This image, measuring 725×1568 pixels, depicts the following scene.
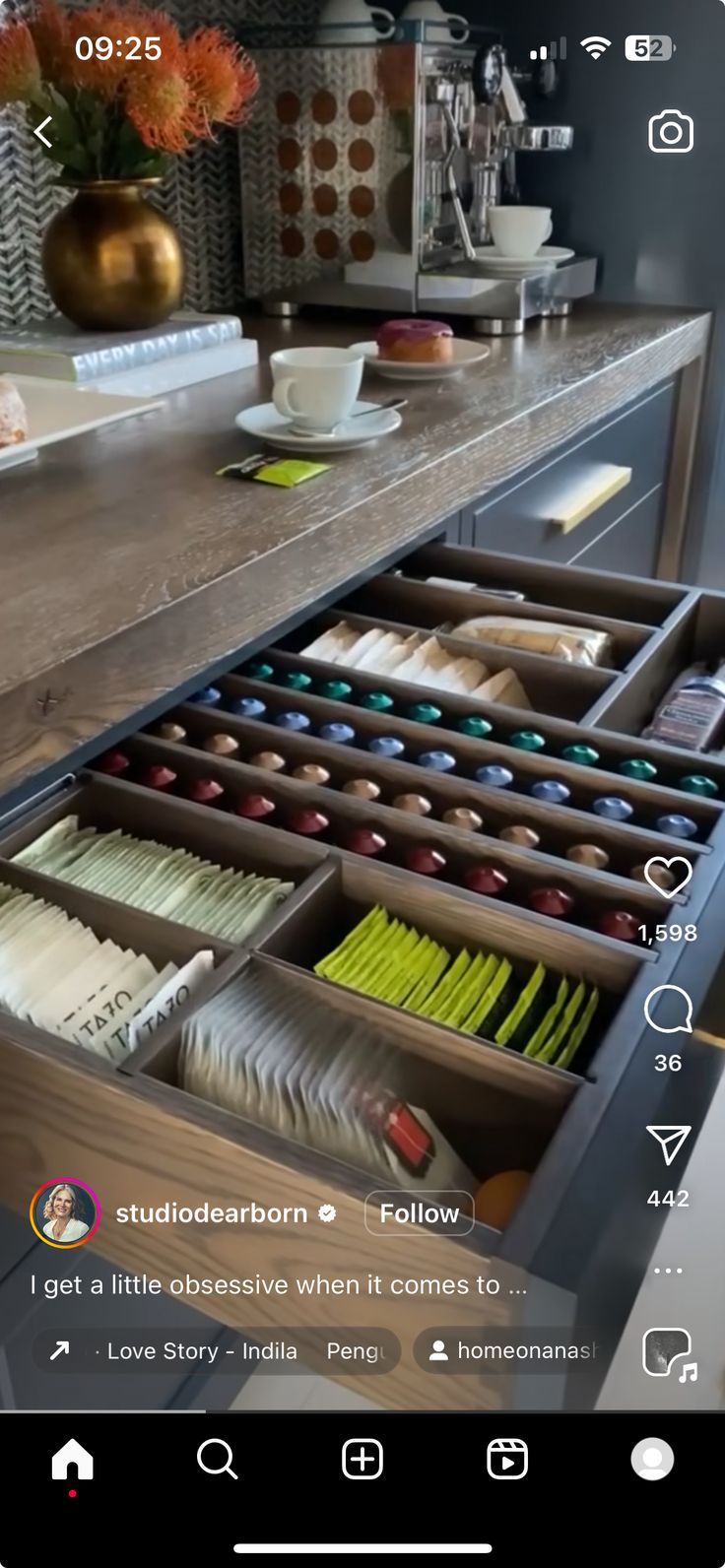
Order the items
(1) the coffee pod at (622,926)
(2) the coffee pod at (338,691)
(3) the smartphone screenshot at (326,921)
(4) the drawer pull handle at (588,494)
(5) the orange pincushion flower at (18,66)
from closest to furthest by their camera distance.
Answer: (3) the smartphone screenshot at (326,921) < (1) the coffee pod at (622,926) < (2) the coffee pod at (338,691) < (5) the orange pincushion flower at (18,66) < (4) the drawer pull handle at (588,494)

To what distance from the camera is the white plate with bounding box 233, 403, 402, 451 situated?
2.69 feet

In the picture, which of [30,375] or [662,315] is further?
[662,315]

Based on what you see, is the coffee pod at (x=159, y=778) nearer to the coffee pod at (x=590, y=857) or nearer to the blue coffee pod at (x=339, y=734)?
the blue coffee pod at (x=339, y=734)

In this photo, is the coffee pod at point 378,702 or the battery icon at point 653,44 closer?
the coffee pod at point 378,702

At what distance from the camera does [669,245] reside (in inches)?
57.3

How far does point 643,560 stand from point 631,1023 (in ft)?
3.91

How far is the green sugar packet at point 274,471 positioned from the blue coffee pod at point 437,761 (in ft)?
0.69

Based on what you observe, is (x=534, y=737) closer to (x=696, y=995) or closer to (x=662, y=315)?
(x=696, y=995)

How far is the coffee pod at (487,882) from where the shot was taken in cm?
58

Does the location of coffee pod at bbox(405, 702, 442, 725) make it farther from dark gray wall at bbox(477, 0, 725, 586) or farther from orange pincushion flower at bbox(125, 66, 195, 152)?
dark gray wall at bbox(477, 0, 725, 586)

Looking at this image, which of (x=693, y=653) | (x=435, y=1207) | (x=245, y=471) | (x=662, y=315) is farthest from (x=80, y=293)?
(x=435, y=1207)
